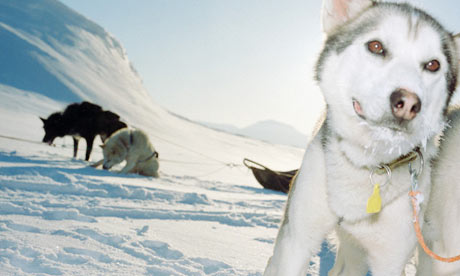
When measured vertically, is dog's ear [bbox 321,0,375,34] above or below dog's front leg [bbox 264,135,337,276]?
above

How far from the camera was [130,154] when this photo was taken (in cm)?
827

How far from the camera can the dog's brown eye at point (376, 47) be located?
5.47 feet

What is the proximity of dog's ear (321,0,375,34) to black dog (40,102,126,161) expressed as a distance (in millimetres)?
10118

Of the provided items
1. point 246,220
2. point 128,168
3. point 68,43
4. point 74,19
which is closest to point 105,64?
point 68,43

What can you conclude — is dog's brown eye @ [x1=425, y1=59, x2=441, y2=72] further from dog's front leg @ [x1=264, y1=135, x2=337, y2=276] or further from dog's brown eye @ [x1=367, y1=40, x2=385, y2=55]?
dog's front leg @ [x1=264, y1=135, x2=337, y2=276]

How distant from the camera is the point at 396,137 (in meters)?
1.56

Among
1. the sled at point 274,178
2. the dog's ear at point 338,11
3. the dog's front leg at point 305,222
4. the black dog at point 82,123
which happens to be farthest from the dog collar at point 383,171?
the black dog at point 82,123

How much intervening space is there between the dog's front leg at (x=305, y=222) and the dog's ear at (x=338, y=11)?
71 cm

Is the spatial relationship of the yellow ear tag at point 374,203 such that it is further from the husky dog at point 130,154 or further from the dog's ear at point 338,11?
the husky dog at point 130,154

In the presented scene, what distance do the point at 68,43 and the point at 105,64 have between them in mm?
6497

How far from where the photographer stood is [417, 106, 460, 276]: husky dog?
1958mm

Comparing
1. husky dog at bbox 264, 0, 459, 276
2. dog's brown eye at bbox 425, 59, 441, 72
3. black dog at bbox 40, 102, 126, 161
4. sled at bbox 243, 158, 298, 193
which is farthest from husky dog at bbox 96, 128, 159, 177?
dog's brown eye at bbox 425, 59, 441, 72

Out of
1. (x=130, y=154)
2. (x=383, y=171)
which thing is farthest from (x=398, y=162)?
(x=130, y=154)

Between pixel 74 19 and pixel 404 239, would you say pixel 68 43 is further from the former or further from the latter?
pixel 404 239
